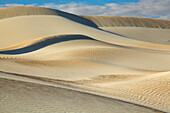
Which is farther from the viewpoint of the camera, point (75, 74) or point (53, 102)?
point (75, 74)

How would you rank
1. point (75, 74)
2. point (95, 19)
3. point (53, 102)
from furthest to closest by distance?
point (95, 19)
point (75, 74)
point (53, 102)

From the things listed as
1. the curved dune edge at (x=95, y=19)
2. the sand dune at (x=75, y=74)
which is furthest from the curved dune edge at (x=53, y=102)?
the curved dune edge at (x=95, y=19)

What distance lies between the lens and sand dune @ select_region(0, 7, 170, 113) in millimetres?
6500

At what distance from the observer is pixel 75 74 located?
13.8 m

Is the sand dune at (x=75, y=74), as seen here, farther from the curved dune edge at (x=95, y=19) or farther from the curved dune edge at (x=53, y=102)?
the curved dune edge at (x=95, y=19)

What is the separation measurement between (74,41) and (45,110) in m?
20.0

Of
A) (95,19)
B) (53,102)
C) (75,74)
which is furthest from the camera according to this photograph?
(95,19)

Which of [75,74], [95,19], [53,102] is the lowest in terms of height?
[75,74]

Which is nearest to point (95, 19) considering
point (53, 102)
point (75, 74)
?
point (75, 74)

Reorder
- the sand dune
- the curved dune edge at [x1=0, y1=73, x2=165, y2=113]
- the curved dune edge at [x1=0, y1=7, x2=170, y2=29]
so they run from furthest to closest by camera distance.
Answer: the curved dune edge at [x1=0, y1=7, x2=170, y2=29]
the sand dune
the curved dune edge at [x1=0, y1=73, x2=165, y2=113]

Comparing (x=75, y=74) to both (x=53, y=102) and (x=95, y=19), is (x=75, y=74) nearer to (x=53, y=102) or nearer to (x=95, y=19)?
(x=53, y=102)

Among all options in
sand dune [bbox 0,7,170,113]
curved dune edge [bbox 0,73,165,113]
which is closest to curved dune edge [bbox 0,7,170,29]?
sand dune [bbox 0,7,170,113]

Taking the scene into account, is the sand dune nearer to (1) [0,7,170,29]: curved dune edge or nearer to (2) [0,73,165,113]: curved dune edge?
(2) [0,73,165,113]: curved dune edge

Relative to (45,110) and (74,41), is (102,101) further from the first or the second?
(74,41)
